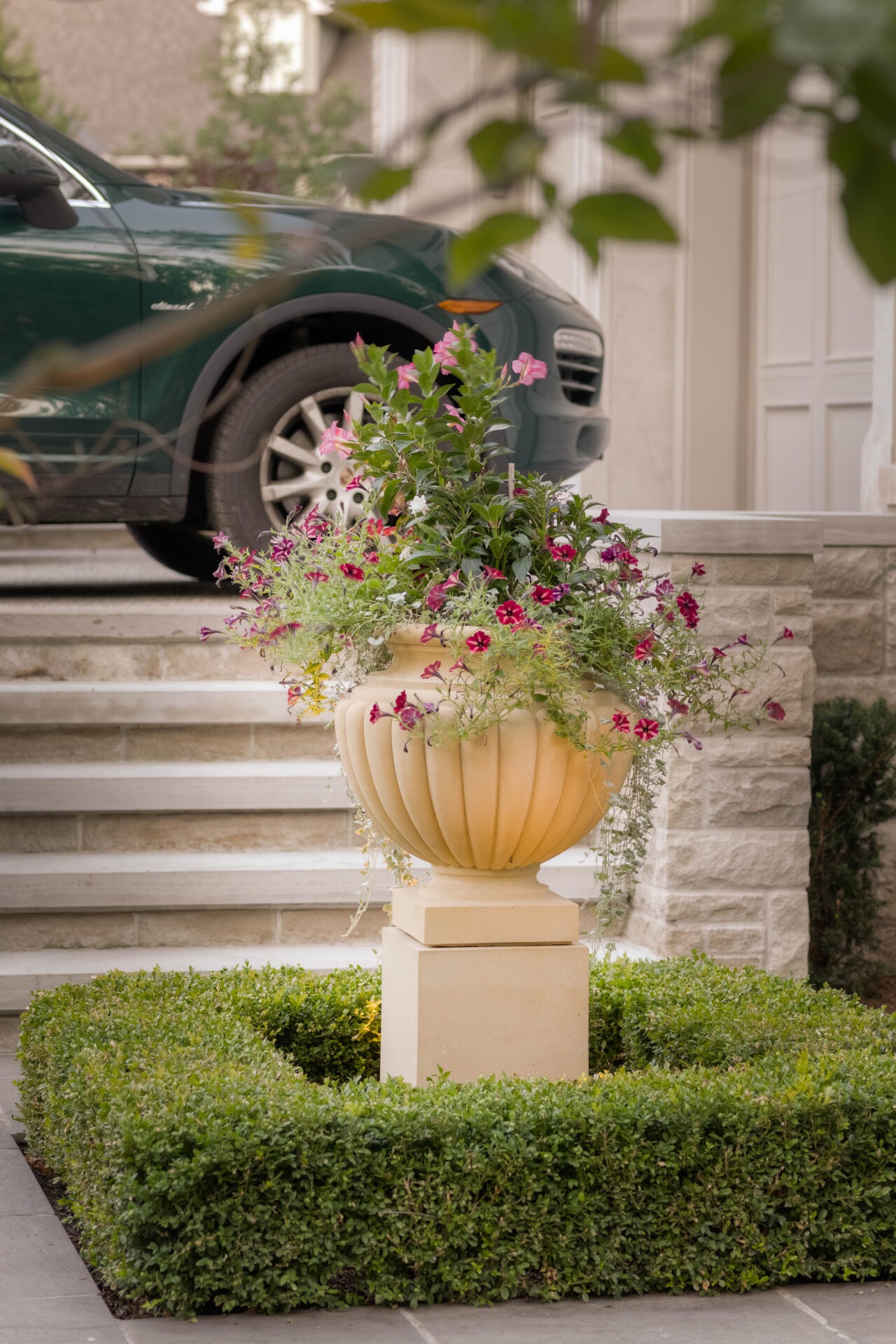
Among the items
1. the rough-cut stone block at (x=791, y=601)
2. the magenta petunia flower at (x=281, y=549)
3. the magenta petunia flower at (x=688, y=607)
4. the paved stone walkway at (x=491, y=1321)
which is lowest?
the paved stone walkway at (x=491, y=1321)

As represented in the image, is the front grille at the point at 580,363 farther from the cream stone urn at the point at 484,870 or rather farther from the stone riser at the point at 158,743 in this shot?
the cream stone urn at the point at 484,870

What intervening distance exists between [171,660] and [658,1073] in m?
3.01

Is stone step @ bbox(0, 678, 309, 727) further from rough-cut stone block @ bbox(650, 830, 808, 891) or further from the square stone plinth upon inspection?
the square stone plinth

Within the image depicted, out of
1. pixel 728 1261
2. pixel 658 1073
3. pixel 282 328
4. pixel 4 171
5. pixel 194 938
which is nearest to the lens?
pixel 728 1261

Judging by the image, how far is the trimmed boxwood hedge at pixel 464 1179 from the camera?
3.19 meters

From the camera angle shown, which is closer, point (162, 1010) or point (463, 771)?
point (463, 771)

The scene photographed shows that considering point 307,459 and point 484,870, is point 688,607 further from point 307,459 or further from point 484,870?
point 307,459

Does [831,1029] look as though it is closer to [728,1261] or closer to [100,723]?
[728,1261]

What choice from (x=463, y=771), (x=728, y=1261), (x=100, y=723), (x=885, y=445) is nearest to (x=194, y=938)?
(x=100, y=723)

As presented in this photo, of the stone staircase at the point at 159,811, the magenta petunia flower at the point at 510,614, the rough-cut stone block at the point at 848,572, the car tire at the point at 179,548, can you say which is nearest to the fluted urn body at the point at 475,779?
the magenta petunia flower at the point at 510,614

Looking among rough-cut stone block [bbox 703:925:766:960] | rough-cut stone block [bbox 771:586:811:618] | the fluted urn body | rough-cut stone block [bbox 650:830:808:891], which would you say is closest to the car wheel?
rough-cut stone block [bbox 771:586:811:618]

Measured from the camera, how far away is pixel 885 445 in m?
6.73

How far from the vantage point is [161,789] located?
5.61 meters

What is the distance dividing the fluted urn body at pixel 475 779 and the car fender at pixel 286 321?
255 centimetres
